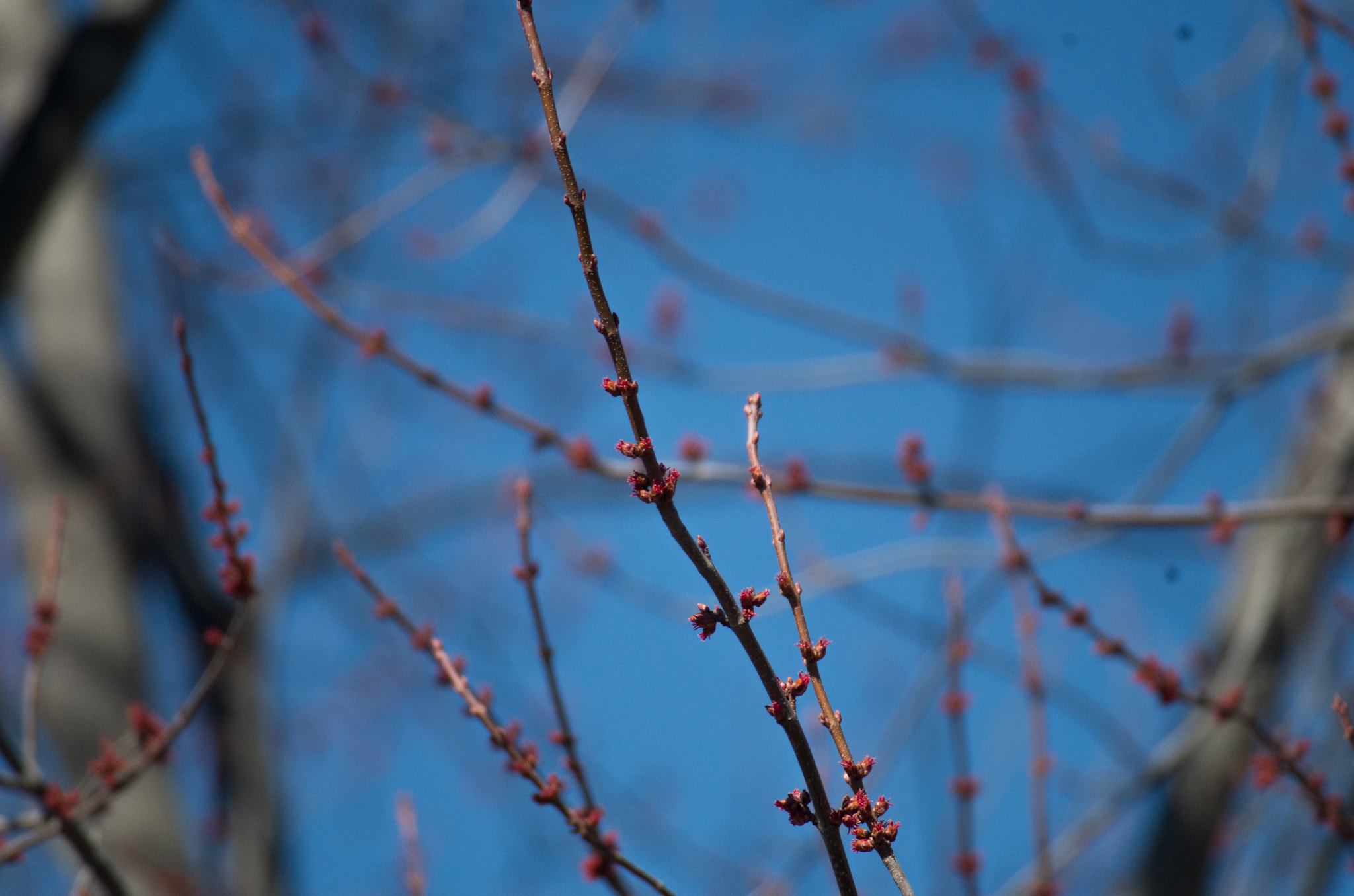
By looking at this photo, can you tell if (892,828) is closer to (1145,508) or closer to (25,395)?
(1145,508)

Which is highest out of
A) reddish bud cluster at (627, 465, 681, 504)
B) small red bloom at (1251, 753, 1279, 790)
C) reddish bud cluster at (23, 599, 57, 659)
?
small red bloom at (1251, 753, 1279, 790)

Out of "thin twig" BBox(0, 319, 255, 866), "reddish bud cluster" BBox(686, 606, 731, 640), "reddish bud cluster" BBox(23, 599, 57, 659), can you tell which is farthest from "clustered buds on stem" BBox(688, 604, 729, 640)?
"reddish bud cluster" BBox(23, 599, 57, 659)

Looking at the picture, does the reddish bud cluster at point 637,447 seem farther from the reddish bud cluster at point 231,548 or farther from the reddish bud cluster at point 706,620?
the reddish bud cluster at point 231,548

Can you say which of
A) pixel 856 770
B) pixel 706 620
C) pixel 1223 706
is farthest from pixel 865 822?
pixel 1223 706

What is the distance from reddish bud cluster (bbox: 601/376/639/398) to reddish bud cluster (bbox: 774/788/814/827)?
0.46 m

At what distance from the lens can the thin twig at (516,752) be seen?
4.01 feet

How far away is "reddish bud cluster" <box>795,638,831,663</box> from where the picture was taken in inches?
37.1

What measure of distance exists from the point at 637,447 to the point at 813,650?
0.90 ft

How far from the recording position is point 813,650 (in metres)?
0.95

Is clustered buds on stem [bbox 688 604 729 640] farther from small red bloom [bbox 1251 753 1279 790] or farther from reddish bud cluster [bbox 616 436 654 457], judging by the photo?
small red bloom [bbox 1251 753 1279 790]

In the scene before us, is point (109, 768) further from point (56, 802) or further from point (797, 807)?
point (797, 807)

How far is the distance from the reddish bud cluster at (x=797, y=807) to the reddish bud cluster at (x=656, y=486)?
1.21 feet

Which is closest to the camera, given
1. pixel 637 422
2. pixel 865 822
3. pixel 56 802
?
pixel 637 422

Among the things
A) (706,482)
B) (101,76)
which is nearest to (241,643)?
(101,76)
